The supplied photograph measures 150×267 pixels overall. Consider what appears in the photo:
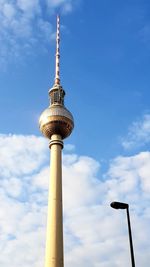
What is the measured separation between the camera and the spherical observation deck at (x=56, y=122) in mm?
76875

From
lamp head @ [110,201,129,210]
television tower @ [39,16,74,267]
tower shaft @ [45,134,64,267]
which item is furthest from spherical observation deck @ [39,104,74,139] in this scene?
lamp head @ [110,201,129,210]

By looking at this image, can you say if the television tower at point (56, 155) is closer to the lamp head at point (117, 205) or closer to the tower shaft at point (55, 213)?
the tower shaft at point (55, 213)

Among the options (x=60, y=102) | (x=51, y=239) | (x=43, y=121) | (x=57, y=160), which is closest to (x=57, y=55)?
(x=60, y=102)

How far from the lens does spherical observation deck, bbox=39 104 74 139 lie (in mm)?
76875

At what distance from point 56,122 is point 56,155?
7.05 meters

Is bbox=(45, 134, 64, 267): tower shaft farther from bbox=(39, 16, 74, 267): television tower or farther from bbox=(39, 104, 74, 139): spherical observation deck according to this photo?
bbox=(39, 104, 74, 139): spherical observation deck

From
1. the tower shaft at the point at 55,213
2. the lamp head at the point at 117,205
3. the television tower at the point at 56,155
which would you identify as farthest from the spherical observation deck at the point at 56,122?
the lamp head at the point at 117,205

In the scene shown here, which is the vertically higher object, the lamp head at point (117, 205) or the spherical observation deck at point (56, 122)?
the spherical observation deck at point (56, 122)

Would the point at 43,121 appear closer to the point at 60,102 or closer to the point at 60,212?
the point at 60,102

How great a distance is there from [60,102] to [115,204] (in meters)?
62.0

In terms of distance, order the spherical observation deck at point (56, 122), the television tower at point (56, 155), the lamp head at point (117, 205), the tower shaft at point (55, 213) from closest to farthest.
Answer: the lamp head at point (117, 205), the tower shaft at point (55, 213), the television tower at point (56, 155), the spherical observation deck at point (56, 122)

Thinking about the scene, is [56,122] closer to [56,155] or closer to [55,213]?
[56,155]

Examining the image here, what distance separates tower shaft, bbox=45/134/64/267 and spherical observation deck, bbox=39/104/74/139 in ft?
6.95

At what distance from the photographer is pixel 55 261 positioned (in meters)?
61.6
